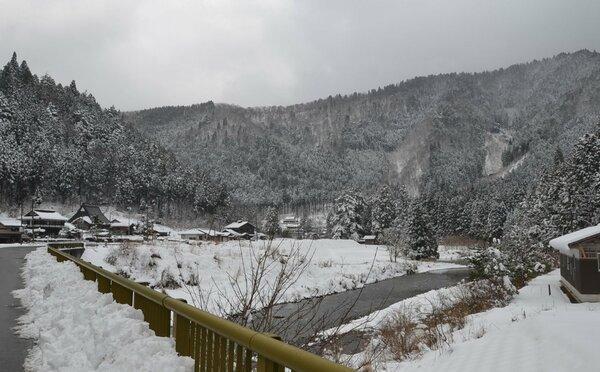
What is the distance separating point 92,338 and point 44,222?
306ft

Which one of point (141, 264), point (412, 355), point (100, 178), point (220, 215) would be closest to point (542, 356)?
point (412, 355)

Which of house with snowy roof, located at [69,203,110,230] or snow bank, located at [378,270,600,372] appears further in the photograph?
house with snowy roof, located at [69,203,110,230]

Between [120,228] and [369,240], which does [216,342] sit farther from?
[120,228]

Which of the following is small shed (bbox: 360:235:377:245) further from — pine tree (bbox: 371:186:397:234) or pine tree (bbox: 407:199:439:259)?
pine tree (bbox: 407:199:439:259)

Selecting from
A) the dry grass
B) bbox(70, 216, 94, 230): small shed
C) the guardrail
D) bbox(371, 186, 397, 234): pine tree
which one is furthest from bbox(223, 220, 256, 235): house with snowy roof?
the guardrail

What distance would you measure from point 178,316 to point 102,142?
16099 cm

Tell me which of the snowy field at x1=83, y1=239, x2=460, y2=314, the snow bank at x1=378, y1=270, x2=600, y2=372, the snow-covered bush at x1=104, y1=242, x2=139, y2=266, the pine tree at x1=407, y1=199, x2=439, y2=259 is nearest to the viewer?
the snow bank at x1=378, y1=270, x2=600, y2=372

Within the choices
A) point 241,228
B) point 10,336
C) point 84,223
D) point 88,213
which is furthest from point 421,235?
point 10,336

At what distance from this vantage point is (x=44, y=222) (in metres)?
89.2

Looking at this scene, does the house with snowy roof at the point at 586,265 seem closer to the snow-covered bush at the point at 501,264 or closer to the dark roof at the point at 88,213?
the snow-covered bush at the point at 501,264

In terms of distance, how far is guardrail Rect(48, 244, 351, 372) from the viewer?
9.34ft

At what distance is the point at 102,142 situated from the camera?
15375 centimetres

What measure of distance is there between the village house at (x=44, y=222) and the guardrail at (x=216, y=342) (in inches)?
3576

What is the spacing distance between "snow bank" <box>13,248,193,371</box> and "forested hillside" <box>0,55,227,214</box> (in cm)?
10326
